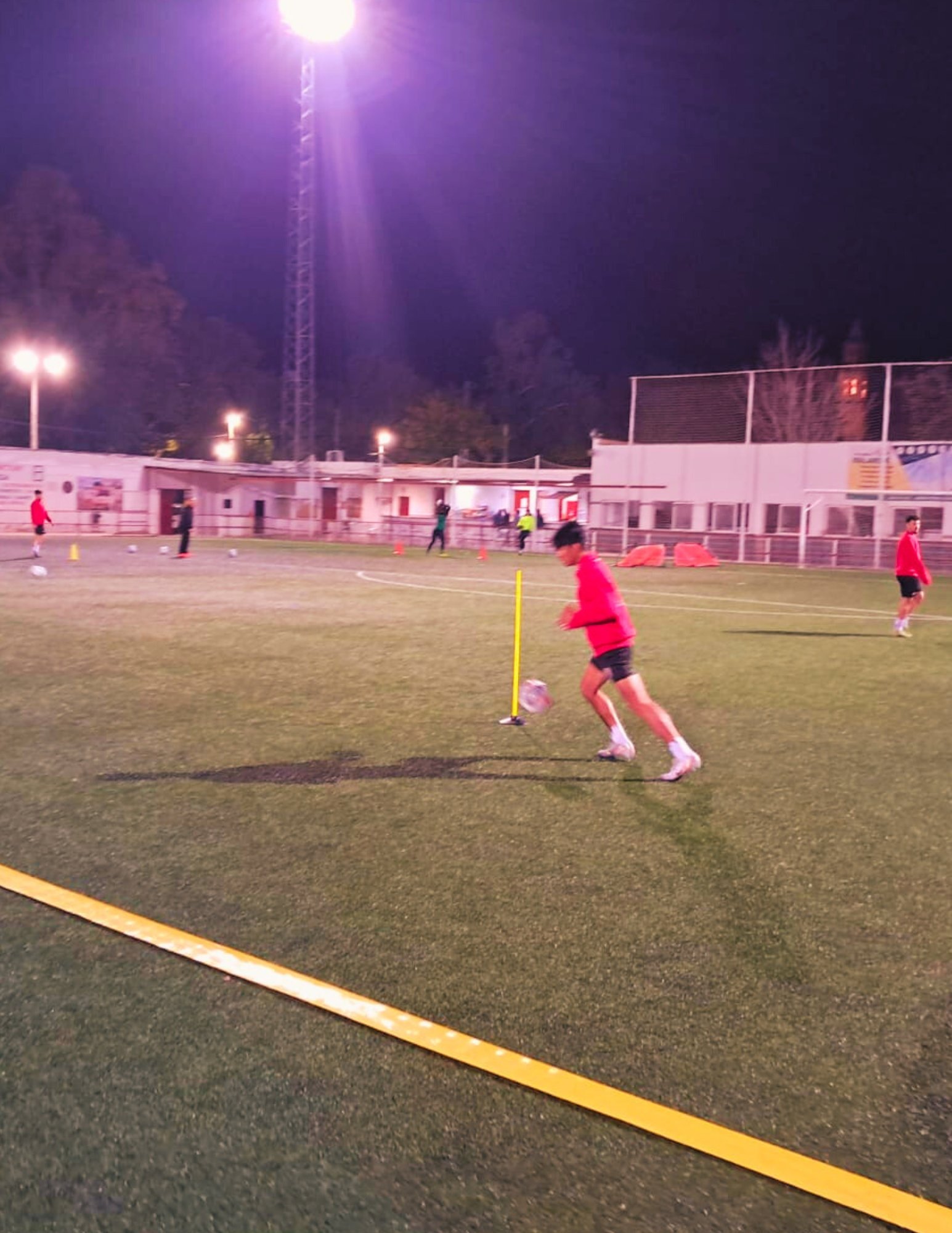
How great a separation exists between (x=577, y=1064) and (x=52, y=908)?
7.99 ft

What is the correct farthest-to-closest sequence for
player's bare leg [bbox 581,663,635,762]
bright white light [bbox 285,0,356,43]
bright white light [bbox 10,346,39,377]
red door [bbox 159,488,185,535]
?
red door [bbox 159,488,185,535] → bright white light [bbox 10,346,39,377] → bright white light [bbox 285,0,356,43] → player's bare leg [bbox 581,663,635,762]

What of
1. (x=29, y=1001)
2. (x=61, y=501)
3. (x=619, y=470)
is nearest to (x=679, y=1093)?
(x=29, y=1001)

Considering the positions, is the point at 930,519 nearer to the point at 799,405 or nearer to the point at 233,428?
the point at 799,405

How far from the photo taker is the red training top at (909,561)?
15266 millimetres

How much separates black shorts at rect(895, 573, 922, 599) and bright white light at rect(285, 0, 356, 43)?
1377 inches

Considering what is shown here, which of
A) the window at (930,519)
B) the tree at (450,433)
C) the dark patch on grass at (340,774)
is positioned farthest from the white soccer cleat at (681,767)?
the tree at (450,433)

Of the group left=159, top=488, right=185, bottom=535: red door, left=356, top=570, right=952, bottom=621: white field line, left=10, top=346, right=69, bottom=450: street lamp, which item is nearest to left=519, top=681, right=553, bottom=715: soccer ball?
left=356, top=570, right=952, bottom=621: white field line

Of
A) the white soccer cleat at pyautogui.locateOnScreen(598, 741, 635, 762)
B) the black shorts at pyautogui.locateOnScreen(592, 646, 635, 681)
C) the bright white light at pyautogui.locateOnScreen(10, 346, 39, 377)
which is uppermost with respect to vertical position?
the bright white light at pyautogui.locateOnScreen(10, 346, 39, 377)

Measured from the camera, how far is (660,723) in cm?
673

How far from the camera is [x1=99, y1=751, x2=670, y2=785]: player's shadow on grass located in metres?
6.70

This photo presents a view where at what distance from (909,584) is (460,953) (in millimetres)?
13217

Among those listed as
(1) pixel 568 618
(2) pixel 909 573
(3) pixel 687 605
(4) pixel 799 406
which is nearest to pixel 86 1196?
(1) pixel 568 618

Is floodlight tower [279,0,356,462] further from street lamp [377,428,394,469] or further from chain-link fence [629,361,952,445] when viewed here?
chain-link fence [629,361,952,445]

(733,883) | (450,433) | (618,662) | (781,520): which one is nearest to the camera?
(733,883)
